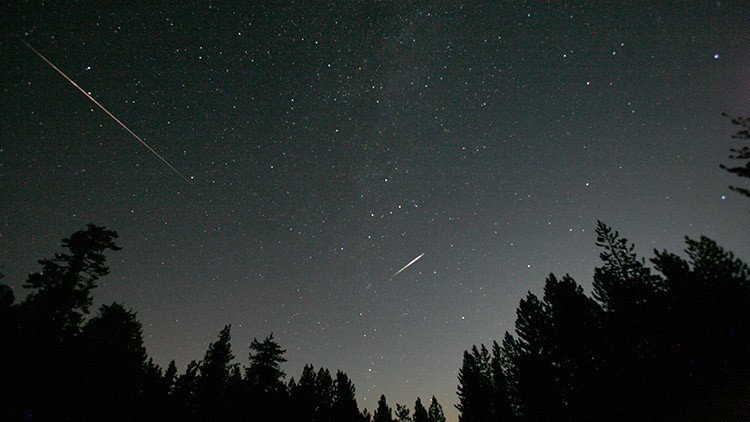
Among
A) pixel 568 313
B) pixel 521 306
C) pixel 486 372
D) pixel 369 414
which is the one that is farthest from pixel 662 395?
pixel 369 414

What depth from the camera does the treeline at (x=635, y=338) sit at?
78.5ft

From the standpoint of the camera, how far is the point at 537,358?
3169 cm

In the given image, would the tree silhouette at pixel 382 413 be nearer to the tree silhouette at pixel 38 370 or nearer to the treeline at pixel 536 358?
the treeline at pixel 536 358

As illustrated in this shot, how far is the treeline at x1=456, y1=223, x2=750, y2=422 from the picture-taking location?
78.5 feet

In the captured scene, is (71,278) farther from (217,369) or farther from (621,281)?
(621,281)

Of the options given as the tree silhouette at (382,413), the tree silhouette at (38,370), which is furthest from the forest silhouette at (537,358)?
the tree silhouette at (382,413)

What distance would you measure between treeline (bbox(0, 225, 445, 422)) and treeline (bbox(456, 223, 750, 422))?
28370 millimetres

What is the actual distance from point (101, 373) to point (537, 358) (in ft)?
117

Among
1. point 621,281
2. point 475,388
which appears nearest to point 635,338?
point 621,281

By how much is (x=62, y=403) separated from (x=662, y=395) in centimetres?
3590

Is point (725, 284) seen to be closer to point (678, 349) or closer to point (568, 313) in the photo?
point (678, 349)

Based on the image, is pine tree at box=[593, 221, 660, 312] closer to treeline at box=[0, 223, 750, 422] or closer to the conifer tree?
treeline at box=[0, 223, 750, 422]

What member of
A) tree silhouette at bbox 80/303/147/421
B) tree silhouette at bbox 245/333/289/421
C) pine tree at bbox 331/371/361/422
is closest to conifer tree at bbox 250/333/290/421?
tree silhouette at bbox 245/333/289/421

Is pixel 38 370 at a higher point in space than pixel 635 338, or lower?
lower
